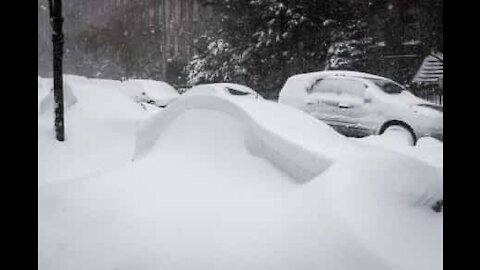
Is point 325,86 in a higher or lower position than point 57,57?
lower

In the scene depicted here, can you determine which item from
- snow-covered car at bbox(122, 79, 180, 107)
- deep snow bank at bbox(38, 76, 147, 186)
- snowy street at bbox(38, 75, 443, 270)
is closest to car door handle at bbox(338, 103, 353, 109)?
deep snow bank at bbox(38, 76, 147, 186)

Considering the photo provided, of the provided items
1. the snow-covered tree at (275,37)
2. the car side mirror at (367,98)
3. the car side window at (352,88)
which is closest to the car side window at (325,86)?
the car side window at (352,88)

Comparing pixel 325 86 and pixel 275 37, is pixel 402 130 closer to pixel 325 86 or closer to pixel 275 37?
pixel 325 86

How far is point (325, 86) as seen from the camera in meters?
Result: 10.7

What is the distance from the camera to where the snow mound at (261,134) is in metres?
3.96

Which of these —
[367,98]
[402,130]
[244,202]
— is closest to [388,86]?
[367,98]

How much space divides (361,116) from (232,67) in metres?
11.8

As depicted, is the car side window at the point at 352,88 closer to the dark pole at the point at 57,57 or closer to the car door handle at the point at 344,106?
the car door handle at the point at 344,106

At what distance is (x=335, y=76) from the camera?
10570 mm

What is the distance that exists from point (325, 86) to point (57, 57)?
588 cm

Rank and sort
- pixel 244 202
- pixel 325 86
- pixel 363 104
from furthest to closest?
pixel 325 86, pixel 363 104, pixel 244 202

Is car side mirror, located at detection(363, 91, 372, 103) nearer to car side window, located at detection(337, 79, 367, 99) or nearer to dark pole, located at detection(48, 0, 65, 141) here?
car side window, located at detection(337, 79, 367, 99)

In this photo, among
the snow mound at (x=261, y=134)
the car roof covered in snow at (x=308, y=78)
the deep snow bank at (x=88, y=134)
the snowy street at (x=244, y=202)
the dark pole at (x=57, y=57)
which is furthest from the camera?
the car roof covered in snow at (x=308, y=78)
